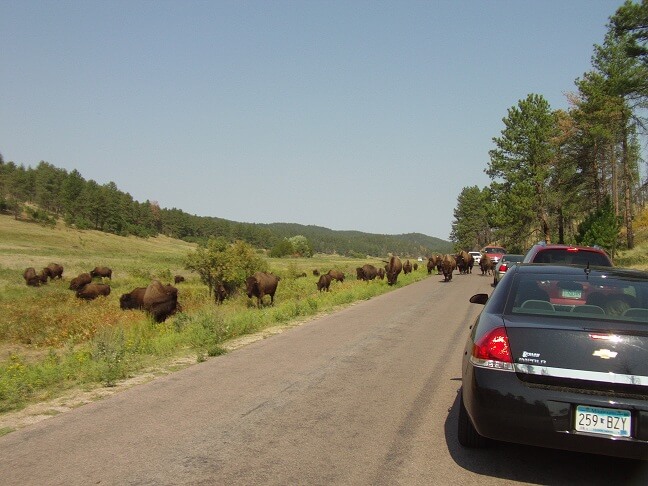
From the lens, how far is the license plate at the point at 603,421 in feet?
13.2

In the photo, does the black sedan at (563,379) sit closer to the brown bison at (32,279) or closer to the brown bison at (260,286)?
the brown bison at (260,286)

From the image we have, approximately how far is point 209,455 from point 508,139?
59284 millimetres

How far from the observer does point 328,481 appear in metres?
4.39

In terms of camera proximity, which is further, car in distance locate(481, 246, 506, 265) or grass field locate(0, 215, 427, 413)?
car in distance locate(481, 246, 506, 265)

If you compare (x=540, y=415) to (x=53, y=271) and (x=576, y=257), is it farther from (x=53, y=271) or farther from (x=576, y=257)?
(x=53, y=271)

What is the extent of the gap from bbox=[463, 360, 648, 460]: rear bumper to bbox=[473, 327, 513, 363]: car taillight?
11 centimetres

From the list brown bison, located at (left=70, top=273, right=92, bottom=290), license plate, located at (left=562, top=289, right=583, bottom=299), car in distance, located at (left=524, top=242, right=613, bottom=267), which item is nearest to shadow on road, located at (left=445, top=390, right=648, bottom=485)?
license plate, located at (left=562, top=289, right=583, bottom=299)

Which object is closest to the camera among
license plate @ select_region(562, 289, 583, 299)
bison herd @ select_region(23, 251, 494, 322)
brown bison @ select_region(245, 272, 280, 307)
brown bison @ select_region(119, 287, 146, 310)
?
license plate @ select_region(562, 289, 583, 299)

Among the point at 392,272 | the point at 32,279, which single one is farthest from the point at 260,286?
the point at 32,279

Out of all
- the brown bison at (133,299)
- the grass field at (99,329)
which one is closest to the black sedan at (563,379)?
the grass field at (99,329)

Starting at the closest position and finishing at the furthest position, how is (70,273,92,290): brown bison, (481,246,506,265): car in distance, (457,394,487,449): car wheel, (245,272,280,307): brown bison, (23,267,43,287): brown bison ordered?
1. (457,394,487,449): car wheel
2. (245,272,280,307): brown bison
3. (70,273,92,290): brown bison
4. (481,246,506,265): car in distance
5. (23,267,43,287): brown bison

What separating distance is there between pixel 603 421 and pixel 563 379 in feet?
1.27

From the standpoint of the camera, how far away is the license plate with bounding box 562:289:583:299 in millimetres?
5525

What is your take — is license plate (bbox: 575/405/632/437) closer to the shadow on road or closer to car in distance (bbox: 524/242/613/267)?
the shadow on road
